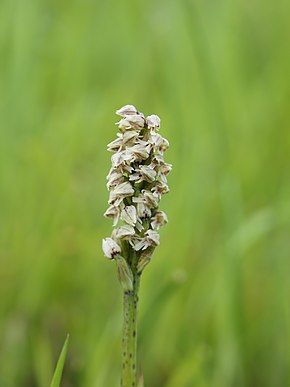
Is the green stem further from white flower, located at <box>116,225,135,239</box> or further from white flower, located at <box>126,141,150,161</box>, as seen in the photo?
white flower, located at <box>126,141,150,161</box>

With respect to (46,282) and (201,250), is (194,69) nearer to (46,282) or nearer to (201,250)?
(201,250)

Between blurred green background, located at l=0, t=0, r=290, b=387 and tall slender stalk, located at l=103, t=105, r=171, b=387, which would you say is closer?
tall slender stalk, located at l=103, t=105, r=171, b=387

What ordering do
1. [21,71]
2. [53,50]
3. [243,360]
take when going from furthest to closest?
[53,50] → [21,71] → [243,360]

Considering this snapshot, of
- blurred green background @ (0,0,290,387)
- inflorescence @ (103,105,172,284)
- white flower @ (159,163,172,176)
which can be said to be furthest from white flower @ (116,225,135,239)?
blurred green background @ (0,0,290,387)

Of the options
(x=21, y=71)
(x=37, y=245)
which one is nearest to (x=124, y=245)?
(x=37, y=245)

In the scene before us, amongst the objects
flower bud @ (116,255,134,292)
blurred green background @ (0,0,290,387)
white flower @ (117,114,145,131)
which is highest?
blurred green background @ (0,0,290,387)

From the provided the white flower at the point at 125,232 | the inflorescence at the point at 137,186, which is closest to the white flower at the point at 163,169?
the inflorescence at the point at 137,186

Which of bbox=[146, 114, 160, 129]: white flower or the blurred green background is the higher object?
the blurred green background

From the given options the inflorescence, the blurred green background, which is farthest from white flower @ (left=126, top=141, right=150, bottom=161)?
the blurred green background
